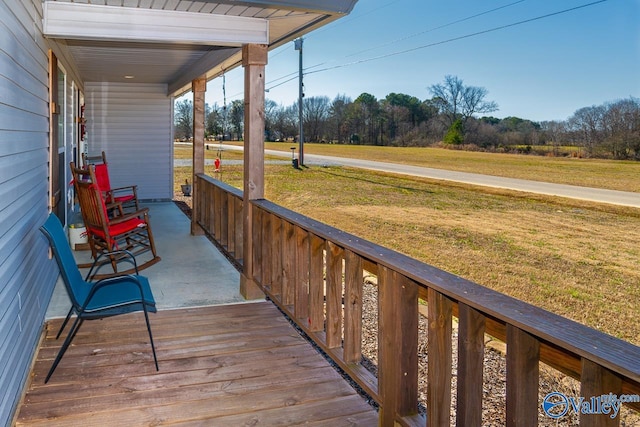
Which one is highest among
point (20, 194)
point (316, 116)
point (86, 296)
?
point (316, 116)

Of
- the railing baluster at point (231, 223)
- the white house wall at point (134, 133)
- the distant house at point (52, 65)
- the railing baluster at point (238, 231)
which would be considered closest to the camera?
the distant house at point (52, 65)

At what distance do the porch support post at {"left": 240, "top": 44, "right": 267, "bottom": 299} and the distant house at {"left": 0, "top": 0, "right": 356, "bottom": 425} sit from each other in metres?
0.14

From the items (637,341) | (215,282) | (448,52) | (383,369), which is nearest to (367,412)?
(383,369)

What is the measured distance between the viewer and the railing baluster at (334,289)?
8.53 feet

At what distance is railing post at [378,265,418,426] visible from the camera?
2029 millimetres

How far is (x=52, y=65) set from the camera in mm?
4242

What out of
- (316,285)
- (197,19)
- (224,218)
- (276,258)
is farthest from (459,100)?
(316,285)

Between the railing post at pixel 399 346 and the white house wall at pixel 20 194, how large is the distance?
4.90ft

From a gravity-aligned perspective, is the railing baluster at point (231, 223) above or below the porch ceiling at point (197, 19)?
below

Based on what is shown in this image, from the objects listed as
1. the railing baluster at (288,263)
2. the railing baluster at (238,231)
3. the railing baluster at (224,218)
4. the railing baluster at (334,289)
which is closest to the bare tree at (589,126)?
the railing baluster at (224,218)

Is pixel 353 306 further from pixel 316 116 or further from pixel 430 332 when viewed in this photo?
pixel 316 116

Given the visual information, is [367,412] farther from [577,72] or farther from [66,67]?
[577,72]

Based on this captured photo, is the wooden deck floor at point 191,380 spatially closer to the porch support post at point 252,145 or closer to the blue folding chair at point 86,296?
the blue folding chair at point 86,296

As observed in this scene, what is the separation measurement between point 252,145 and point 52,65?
1.74 m
